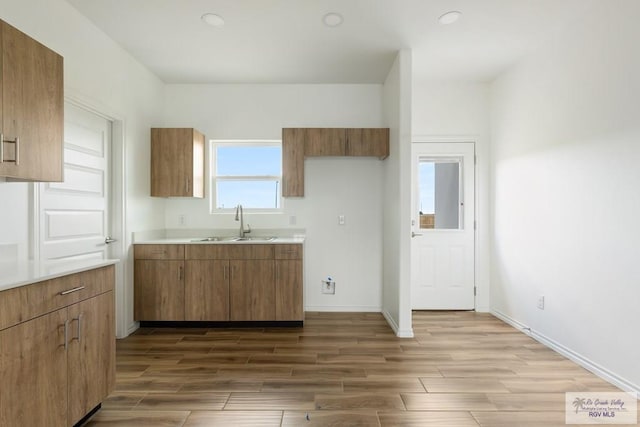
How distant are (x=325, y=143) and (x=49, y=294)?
2.88 meters

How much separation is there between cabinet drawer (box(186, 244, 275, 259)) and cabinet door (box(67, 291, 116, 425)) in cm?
148

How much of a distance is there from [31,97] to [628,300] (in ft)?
12.6

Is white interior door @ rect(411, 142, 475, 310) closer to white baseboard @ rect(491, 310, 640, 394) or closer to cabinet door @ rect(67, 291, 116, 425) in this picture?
white baseboard @ rect(491, 310, 640, 394)

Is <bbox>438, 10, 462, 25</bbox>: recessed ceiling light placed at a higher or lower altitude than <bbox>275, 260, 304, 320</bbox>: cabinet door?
higher

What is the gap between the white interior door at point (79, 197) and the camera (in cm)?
253

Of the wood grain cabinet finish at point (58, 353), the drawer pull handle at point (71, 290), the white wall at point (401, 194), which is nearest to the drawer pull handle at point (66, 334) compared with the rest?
the wood grain cabinet finish at point (58, 353)

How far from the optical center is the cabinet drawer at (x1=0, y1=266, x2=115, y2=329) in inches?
55.8

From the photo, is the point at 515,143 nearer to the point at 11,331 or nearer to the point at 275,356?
the point at 275,356

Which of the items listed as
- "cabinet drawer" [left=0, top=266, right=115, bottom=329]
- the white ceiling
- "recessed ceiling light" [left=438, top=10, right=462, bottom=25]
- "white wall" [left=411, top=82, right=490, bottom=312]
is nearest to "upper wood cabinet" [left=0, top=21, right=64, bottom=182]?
"cabinet drawer" [left=0, top=266, right=115, bottom=329]

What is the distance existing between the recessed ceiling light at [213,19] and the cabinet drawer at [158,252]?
211cm

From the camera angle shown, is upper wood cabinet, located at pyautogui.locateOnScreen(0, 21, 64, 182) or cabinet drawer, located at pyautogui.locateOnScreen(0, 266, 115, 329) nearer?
cabinet drawer, located at pyautogui.locateOnScreen(0, 266, 115, 329)

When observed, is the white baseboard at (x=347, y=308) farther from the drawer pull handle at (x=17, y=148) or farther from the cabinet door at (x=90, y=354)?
the drawer pull handle at (x=17, y=148)

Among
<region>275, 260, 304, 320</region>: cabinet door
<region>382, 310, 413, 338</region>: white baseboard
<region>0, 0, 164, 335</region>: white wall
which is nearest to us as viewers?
<region>0, 0, 164, 335</region>: white wall

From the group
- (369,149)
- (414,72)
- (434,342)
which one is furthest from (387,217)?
(414,72)
